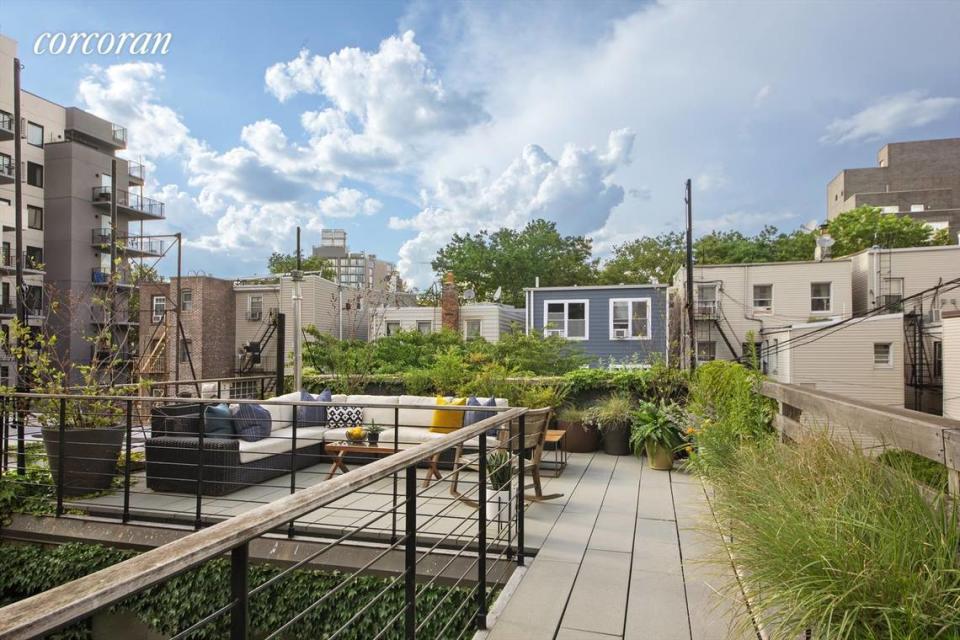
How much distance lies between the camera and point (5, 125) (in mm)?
22719

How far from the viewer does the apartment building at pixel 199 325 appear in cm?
2253

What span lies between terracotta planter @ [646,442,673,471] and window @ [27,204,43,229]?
3158cm

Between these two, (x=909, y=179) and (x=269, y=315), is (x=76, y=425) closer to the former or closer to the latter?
(x=269, y=315)

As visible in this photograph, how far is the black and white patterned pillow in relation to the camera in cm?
773

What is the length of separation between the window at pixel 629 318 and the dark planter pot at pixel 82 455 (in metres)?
16.6

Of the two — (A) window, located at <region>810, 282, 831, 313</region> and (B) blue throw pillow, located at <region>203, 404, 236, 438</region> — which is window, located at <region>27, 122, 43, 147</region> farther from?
(A) window, located at <region>810, 282, 831, 313</region>

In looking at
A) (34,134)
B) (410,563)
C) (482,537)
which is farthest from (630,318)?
(34,134)

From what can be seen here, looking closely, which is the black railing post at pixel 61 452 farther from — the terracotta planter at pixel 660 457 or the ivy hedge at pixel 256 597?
the terracotta planter at pixel 660 457

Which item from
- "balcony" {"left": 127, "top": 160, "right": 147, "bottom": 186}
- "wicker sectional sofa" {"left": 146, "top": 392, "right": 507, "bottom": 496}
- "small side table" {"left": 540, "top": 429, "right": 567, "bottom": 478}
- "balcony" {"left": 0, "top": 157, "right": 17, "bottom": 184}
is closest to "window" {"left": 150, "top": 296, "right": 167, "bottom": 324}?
"balcony" {"left": 0, "top": 157, "right": 17, "bottom": 184}

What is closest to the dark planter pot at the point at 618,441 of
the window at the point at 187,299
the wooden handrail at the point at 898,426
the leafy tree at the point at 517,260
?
the wooden handrail at the point at 898,426

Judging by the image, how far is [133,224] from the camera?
1379 inches

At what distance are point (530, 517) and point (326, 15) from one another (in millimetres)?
10045

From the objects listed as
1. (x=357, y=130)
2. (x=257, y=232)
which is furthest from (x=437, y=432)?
(x=257, y=232)

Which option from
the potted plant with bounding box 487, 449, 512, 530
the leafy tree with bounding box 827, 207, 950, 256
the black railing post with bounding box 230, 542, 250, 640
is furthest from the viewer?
the leafy tree with bounding box 827, 207, 950, 256
